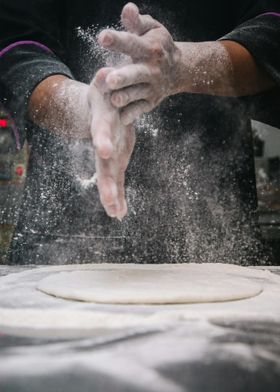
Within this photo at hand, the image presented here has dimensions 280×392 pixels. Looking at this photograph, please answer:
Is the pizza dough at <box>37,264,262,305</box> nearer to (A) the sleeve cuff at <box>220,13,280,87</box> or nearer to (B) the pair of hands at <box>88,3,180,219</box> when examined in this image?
(B) the pair of hands at <box>88,3,180,219</box>

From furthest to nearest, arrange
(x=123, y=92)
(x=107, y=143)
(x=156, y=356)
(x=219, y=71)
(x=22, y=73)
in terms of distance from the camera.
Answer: (x=22, y=73) → (x=219, y=71) → (x=123, y=92) → (x=107, y=143) → (x=156, y=356)

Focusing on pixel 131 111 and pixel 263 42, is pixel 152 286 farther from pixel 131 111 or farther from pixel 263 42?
pixel 263 42

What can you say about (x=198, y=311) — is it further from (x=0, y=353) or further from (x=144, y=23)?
(x=144, y=23)

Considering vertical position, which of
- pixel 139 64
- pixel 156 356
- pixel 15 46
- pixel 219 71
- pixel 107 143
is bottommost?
pixel 156 356

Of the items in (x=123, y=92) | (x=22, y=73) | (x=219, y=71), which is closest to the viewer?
(x=123, y=92)

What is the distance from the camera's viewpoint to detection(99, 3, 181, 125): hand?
1.10 meters

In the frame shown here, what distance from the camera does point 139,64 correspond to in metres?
1.22

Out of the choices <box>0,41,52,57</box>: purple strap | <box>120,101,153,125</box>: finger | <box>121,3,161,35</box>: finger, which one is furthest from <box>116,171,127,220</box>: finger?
<box>0,41,52,57</box>: purple strap

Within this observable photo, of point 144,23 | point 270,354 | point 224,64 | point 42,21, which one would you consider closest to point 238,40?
point 224,64

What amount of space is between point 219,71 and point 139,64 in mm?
485

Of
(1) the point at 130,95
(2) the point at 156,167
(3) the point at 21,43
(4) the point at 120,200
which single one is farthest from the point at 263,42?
(3) the point at 21,43

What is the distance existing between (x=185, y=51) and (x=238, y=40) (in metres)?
0.24

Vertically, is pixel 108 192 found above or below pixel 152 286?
above

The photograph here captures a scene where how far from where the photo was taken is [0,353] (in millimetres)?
728
